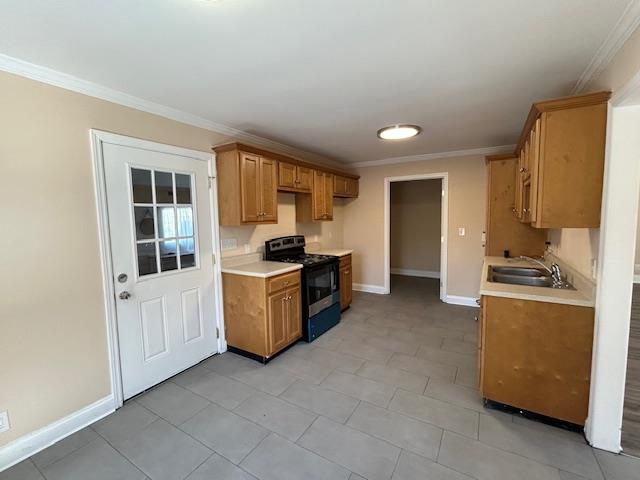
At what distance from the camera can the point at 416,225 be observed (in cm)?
705

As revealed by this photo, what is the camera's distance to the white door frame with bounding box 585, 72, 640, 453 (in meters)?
1.65

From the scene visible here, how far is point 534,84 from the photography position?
7.25ft

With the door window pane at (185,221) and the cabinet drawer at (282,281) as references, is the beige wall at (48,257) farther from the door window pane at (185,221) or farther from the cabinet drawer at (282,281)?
the cabinet drawer at (282,281)

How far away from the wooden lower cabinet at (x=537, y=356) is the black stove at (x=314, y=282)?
1.80 meters

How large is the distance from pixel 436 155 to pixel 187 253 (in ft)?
12.9

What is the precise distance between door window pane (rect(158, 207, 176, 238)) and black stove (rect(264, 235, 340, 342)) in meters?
1.18

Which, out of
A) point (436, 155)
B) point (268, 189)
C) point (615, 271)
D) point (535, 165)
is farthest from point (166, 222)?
point (436, 155)

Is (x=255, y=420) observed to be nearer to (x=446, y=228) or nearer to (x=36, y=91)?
(x=36, y=91)

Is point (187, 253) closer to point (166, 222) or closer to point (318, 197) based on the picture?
point (166, 222)

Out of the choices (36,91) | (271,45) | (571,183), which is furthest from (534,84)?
(36,91)

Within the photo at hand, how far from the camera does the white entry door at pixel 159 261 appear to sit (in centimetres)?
232

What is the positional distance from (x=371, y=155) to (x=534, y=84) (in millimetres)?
2630

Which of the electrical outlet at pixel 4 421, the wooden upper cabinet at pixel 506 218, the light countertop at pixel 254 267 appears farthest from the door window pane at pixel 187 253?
the wooden upper cabinet at pixel 506 218

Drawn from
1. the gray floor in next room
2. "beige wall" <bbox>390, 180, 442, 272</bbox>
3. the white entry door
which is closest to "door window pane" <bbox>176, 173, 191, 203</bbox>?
the white entry door
